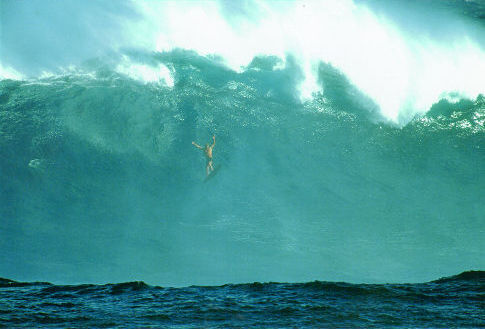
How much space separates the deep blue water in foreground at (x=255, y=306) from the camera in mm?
4281

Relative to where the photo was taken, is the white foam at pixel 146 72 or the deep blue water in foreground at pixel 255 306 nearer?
the deep blue water in foreground at pixel 255 306

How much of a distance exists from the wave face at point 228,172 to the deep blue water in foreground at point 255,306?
9.76 meters

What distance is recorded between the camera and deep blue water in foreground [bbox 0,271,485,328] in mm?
4281

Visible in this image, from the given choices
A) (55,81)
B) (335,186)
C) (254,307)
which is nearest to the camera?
(254,307)

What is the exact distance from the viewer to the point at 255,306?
4.92m

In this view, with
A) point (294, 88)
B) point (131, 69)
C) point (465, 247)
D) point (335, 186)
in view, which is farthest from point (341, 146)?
point (131, 69)

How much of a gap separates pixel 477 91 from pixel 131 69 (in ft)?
46.2

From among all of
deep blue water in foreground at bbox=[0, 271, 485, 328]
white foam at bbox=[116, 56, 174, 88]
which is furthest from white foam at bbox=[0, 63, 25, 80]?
deep blue water in foreground at bbox=[0, 271, 485, 328]

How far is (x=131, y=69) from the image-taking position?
17078 mm

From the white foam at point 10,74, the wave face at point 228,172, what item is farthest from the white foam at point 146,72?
the white foam at point 10,74

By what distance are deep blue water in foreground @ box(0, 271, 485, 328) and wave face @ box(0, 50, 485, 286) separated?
9.76 meters

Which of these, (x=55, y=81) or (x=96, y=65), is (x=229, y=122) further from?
(x=55, y=81)

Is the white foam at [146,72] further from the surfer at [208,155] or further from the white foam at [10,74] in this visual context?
the white foam at [10,74]

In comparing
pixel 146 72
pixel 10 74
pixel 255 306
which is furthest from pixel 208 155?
pixel 255 306
